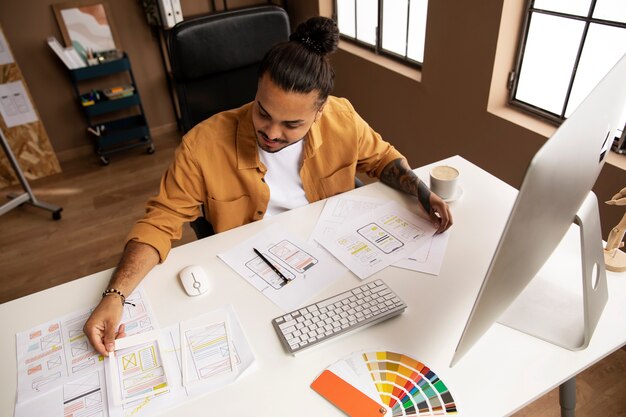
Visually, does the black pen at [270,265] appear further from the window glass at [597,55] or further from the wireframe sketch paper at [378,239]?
the window glass at [597,55]

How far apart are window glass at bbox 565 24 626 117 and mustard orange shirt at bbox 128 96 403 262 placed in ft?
2.76

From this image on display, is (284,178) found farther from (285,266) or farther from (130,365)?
(130,365)

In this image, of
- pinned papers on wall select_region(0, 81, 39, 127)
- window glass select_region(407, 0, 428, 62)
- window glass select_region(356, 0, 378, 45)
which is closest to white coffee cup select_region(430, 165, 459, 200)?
window glass select_region(407, 0, 428, 62)

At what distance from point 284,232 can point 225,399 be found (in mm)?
526

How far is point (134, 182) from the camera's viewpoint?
3.09 meters

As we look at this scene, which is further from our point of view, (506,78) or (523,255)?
(506,78)

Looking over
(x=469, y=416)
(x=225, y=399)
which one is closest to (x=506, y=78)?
(x=469, y=416)

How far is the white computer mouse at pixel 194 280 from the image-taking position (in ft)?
3.46

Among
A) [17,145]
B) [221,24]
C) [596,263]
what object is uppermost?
[221,24]

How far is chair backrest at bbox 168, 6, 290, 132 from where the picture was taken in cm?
147

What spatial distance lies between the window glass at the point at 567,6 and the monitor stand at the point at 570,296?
1104 mm

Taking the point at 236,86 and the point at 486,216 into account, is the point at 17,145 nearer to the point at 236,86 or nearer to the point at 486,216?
the point at 236,86

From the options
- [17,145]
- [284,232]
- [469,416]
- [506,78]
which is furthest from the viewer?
[17,145]

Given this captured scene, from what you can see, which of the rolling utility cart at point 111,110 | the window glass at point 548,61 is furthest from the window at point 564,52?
the rolling utility cart at point 111,110
